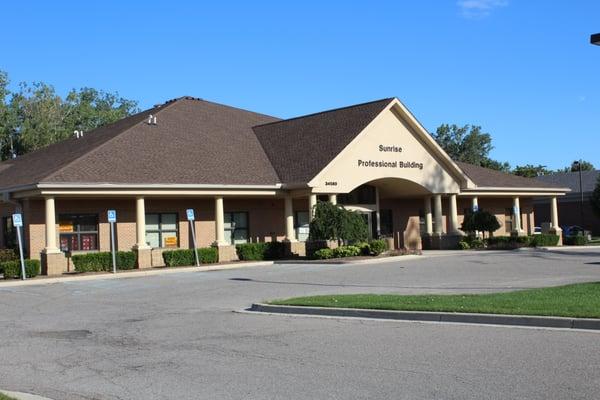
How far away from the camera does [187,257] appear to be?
28.4 meters

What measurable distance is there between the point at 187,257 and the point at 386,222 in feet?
48.2

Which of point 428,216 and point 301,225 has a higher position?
point 428,216

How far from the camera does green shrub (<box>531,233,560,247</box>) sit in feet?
120

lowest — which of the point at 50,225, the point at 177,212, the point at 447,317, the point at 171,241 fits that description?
the point at 447,317

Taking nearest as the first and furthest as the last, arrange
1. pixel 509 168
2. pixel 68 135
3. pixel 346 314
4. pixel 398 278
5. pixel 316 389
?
pixel 316 389 → pixel 346 314 → pixel 398 278 → pixel 68 135 → pixel 509 168

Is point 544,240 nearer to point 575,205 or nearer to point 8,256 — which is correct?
point 575,205

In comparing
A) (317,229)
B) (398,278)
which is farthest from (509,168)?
(398,278)

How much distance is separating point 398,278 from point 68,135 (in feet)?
145

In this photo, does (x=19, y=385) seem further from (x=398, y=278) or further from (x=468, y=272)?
(x=468, y=272)

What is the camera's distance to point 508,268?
2258 cm

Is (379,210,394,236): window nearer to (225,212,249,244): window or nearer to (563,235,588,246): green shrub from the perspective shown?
(225,212,249,244): window

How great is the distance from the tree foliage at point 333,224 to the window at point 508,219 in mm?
18451

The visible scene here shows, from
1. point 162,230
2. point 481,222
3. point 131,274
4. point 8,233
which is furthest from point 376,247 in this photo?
point 8,233

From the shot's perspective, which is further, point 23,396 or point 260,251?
point 260,251
